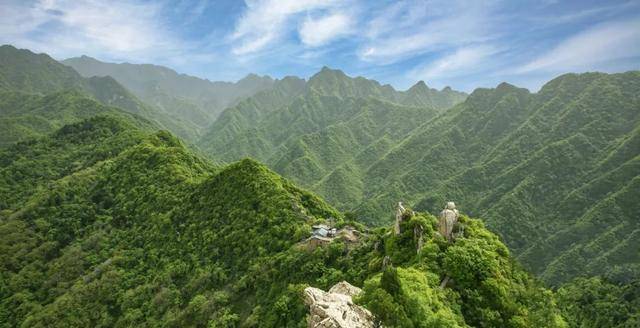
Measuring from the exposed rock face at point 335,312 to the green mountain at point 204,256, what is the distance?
1.18 metres

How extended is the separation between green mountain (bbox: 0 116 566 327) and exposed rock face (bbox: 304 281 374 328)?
3.87 feet

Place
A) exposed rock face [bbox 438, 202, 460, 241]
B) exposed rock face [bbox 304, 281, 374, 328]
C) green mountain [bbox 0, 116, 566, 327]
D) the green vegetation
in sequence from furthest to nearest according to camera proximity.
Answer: the green vegetation < exposed rock face [bbox 438, 202, 460, 241] < green mountain [bbox 0, 116, 566, 327] < exposed rock face [bbox 304, 281, 374, 328]

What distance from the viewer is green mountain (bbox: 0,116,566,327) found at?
37594mm

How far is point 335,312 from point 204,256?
53.7 m

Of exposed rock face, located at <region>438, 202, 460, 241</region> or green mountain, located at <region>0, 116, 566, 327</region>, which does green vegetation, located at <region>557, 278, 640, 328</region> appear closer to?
green mountain, located at <region>0, 116, 566, 327</region>

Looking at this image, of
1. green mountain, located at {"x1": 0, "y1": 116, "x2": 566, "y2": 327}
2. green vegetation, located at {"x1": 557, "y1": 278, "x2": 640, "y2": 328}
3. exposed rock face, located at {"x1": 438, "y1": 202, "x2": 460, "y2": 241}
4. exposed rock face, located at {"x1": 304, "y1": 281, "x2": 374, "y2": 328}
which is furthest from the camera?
green vegetation, located at {"x1": 557, "y1": 278, "x2": 640, "y2": 328}

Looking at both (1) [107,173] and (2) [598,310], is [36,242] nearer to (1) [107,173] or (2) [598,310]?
(1) [107,173]

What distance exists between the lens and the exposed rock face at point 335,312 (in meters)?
30.8

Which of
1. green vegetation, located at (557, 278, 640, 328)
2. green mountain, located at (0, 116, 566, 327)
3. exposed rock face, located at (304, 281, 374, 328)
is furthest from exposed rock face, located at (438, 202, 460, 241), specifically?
green vegetation, located at (557, 278, 640, 328)

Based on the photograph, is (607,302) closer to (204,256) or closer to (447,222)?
(447,222)

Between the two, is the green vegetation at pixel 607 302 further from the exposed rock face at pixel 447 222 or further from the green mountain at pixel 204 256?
the exposed rock face at pixel 447 222

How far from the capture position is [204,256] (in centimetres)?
8019

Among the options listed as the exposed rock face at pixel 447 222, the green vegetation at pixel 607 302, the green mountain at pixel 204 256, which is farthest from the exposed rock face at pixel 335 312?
the green vegetation at pixel 607 302

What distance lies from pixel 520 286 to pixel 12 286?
101 m
